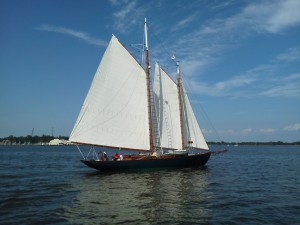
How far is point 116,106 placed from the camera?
46.6 meters

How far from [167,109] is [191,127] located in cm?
572

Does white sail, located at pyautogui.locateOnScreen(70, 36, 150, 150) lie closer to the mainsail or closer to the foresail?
the mainsail

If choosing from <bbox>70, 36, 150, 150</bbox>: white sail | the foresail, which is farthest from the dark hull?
the foresail

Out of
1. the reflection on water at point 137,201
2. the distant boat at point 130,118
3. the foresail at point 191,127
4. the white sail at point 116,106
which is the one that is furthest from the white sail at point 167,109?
the reflection on water at point 137,201

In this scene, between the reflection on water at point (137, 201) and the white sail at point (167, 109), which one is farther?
the white sail at point (167, 109)

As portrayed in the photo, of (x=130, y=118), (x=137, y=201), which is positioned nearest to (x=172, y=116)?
(x=130, y=118)

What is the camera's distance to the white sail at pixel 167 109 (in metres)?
53.6

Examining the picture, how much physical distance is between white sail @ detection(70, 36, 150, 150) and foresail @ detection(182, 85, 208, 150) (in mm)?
10530

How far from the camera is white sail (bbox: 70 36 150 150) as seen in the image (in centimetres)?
4419

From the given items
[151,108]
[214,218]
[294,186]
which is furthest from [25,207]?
[151,108]

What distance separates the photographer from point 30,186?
3344cm

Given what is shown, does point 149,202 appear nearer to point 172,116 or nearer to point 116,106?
point 116,106

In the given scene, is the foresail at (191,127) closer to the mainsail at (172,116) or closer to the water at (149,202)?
the mainsail at (172,116)

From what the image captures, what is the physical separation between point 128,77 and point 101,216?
97.5 ft
